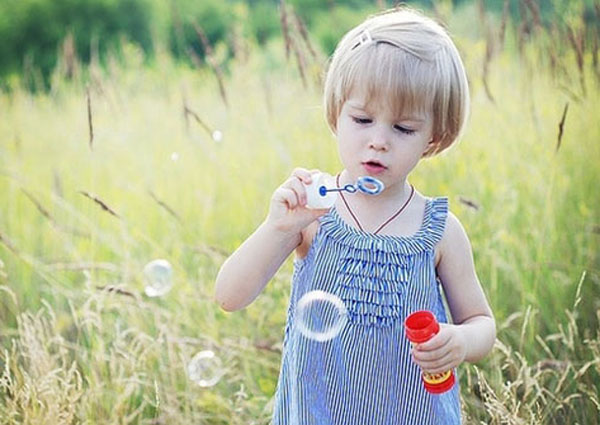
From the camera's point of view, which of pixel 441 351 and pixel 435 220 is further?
pixel 435 220

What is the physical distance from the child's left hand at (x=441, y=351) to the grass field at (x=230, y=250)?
0.35 meters

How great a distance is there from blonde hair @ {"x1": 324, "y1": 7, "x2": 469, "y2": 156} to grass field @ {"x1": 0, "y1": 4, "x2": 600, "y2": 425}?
0.35 metres

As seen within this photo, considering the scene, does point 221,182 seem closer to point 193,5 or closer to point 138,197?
point 138,197

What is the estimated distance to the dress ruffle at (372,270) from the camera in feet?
6.08

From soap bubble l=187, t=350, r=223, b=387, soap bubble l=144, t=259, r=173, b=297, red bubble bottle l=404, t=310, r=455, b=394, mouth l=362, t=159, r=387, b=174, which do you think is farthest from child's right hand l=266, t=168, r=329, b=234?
soap bubble l=144, t=259, r=173, b=297

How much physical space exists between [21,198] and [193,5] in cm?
520

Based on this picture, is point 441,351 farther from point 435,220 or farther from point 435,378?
point 435,220

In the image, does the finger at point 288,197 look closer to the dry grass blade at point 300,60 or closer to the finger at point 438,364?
the finger at point 438,364

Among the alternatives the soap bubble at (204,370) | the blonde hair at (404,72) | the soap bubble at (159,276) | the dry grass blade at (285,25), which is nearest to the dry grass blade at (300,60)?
the dry grass blade at (285,25)

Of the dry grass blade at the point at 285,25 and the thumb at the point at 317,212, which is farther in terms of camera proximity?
the dry grass blade at the point at 285,25

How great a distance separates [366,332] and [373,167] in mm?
307

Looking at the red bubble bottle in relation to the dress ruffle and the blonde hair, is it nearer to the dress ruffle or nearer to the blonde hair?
the dress ruffle

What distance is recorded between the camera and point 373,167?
1.78 meters

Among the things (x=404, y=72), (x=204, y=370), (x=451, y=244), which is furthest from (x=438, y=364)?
(x=204, y=370)
